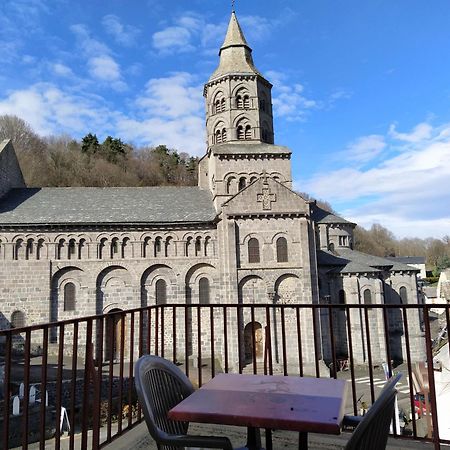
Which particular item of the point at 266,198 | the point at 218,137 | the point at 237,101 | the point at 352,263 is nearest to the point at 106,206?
the point at 218,137

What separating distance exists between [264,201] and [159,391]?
2061cm

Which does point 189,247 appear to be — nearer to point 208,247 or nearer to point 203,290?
point 208,247

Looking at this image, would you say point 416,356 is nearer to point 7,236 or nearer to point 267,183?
point 267,183

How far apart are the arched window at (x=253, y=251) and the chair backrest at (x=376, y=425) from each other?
67.2ft

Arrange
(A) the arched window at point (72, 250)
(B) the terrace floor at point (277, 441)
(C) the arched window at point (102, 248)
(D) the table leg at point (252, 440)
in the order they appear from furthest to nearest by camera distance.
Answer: (C) the arched window at point (102, 248)
(A) the arched window at point (72, 250)
(B) the terrace floor at point (277, 441)
(D) the table leg at point (252, 440)

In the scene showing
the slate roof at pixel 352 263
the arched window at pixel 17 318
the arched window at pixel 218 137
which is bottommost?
the arched window at pixel 17 318

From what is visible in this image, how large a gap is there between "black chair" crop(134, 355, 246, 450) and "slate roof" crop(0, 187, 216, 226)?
21181mm

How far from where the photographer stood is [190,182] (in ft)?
220

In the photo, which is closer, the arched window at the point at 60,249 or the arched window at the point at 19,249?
the arched window at the point at 19,249

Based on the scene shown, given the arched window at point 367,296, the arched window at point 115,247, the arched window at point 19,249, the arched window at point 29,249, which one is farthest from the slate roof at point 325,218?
the arched window at point 19,249

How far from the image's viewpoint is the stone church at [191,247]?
2291cm

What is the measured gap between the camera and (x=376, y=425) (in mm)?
2248

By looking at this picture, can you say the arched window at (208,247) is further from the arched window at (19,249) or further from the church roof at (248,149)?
the arched window at (19,249)

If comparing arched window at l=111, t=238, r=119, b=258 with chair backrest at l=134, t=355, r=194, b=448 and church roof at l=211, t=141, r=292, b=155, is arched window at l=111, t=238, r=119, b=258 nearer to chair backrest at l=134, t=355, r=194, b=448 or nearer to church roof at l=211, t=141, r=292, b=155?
church roof at l=211, t=141, r=292, b=155
